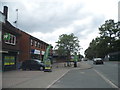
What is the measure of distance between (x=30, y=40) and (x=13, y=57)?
9930 mm

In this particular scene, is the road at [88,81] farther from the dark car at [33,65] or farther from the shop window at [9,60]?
the shop window at [9,60]

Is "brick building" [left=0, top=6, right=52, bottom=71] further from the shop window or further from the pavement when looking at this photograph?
the pavement

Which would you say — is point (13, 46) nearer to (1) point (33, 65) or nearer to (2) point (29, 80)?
(1) point (33, 65)

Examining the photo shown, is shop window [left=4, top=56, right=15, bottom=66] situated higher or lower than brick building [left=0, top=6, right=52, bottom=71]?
lower

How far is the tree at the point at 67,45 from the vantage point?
39.9 metres

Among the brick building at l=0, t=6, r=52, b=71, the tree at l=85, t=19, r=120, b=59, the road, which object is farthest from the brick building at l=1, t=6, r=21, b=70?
the tree at l=85, t=19, r=120, b=59

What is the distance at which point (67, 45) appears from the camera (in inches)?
1582

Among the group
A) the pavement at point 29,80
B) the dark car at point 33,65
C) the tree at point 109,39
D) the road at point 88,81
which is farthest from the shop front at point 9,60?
the tree at point 109,39

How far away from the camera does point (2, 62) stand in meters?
25.1

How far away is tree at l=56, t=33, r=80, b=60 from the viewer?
39.9 m

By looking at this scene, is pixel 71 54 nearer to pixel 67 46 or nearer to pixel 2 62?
pixel 67 46

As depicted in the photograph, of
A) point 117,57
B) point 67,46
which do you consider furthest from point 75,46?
point 117,57

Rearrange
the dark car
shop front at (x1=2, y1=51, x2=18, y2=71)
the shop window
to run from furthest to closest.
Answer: the dark car → the shop window → shop front at (x1=2, y1=51, x2=18, y2=71)

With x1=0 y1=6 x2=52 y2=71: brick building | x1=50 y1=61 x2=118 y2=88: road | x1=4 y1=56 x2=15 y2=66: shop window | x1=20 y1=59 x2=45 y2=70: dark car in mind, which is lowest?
x1=50 y1=61 x2=118 y2=88: road
